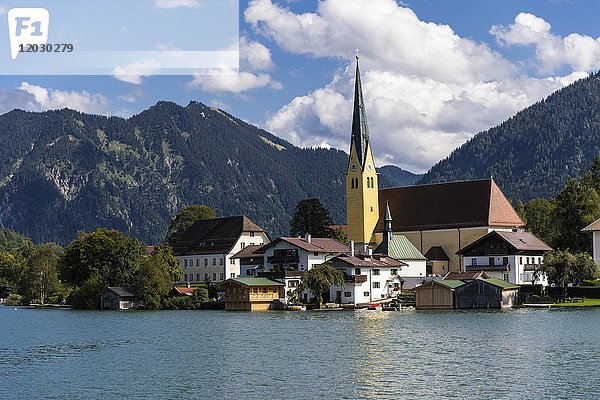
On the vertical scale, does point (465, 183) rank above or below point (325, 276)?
above

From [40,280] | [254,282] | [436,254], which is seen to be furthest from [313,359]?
[40,280]

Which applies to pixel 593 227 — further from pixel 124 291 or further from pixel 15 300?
pixel 15 300

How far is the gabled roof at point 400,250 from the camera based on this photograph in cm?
9412

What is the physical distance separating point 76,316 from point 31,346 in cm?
2960

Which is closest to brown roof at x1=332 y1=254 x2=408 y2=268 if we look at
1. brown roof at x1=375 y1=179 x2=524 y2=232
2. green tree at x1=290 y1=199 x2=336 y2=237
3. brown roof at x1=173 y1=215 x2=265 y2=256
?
brown roof at x1=375 y1=179 x2=524 y2=232

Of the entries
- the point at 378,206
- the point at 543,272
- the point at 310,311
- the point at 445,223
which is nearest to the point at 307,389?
the point at 310,311

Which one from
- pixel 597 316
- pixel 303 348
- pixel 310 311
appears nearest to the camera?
pixel 303 348

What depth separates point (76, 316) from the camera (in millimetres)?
78000

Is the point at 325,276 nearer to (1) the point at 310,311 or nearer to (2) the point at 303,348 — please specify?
(1) the point at 310,311

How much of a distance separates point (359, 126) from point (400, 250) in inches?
813

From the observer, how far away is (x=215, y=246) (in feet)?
379

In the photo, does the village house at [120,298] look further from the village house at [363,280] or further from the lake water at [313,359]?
the lake water at [313,359]

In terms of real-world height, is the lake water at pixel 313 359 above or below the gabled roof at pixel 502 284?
below

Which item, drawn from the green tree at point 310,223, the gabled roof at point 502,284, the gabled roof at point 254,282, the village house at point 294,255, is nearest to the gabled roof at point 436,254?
the village house at point 294,255
